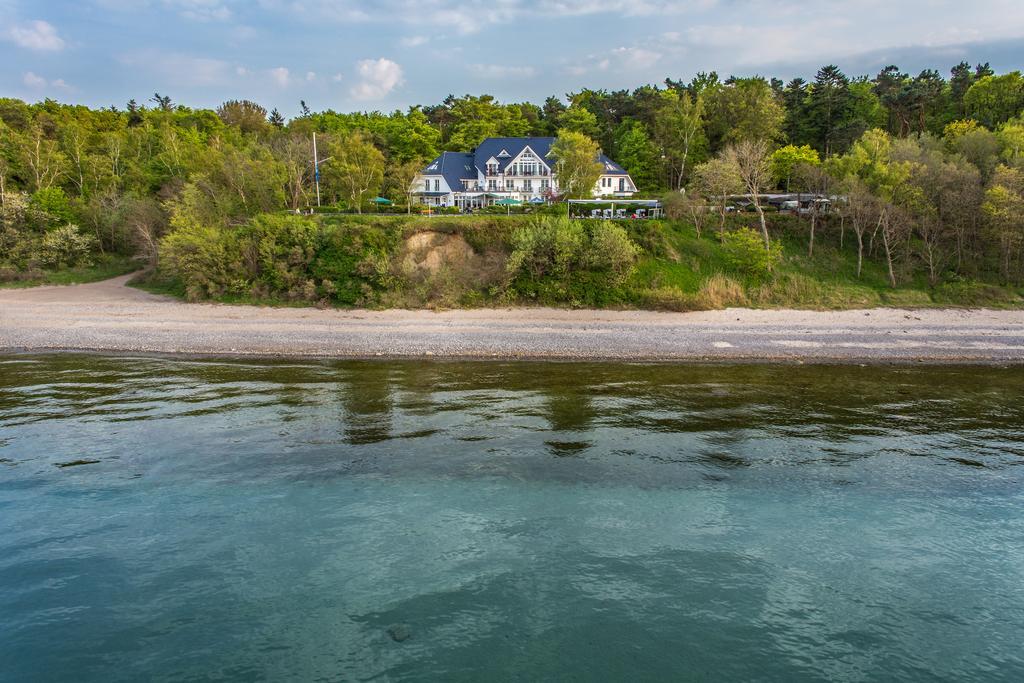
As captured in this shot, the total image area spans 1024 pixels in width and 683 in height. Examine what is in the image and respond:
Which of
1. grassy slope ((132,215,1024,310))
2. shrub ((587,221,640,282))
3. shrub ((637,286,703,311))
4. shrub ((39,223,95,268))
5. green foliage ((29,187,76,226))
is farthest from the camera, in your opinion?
green foliage ((29,187,76,226))

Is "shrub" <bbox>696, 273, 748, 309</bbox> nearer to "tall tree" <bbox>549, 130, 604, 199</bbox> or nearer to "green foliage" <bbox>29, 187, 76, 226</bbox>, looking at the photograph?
"tall tree" <bbox>549, 130, 604, 199</bbox>

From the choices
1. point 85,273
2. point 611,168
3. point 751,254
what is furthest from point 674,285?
point 85,273

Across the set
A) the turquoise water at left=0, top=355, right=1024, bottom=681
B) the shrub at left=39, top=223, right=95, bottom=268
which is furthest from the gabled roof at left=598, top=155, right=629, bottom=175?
the shrub at left=39, top=223, right=95, bottom=268

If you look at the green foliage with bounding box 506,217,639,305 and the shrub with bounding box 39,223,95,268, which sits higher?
the shrub with bounding box 39,223,95,268

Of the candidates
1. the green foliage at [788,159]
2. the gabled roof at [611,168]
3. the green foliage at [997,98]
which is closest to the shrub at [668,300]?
the green foliage at [788,159]

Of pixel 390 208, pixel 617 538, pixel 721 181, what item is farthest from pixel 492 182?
pixel 617 538

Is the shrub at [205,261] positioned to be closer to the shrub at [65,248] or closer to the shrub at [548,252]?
the shrub at [65,248]

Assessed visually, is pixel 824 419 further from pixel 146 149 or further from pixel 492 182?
pixel 146 149
